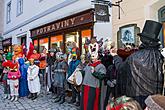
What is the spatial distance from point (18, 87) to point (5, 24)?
1361cm

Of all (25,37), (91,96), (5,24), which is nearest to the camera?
(91,96)

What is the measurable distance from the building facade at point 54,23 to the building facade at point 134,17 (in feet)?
1.56

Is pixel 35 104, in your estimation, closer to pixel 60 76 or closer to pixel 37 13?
pixel 60 76

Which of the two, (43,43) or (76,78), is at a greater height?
(43,43)

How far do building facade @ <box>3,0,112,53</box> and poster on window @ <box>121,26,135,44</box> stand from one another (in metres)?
0.76

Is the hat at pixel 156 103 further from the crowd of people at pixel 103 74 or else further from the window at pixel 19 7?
the window at pixel 19 7

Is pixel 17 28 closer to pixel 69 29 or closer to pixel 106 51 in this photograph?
pixel 69 29

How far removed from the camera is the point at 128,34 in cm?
629

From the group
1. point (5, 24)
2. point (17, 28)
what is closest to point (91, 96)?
point (17, 28)

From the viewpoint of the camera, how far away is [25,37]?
1588cm

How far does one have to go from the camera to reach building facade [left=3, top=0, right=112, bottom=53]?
8346 mm

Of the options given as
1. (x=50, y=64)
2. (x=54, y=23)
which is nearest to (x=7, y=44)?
(x=54, y=23)

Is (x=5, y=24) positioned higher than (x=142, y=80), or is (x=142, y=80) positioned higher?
(x=5, y=24)

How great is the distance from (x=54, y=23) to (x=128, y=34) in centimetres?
560
